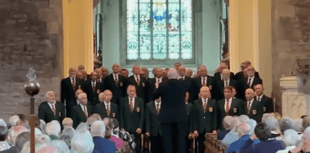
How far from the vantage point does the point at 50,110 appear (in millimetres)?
13023

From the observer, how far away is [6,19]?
52.5 feet

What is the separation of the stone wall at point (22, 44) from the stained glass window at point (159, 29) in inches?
451

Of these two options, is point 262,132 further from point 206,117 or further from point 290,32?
point 290,32

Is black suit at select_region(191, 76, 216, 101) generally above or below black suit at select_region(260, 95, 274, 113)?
above

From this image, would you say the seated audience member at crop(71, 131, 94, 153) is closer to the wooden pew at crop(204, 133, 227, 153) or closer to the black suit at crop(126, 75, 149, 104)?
the wooden pew at crop(204, 133, 227, 153)

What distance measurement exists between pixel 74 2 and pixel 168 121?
7.84 metres

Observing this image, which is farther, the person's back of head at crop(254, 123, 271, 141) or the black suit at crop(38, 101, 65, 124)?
the black suit at crop(38, 101, 65, 124)

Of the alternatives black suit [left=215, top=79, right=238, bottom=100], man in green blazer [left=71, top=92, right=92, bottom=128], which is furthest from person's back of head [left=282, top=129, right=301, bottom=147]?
black suit [left=215, top=79, right=238, bottom=100]

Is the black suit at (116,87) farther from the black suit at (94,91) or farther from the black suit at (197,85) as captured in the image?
the black suit at (197,85)

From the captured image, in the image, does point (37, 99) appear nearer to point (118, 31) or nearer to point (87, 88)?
point (87, 88)

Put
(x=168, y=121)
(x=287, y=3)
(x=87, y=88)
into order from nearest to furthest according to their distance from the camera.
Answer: (x=168, y=121) < (x=87, y=88) < (x=287, y=3)

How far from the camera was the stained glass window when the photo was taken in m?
27.5

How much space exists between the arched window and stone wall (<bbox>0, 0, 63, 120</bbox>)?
1132cm

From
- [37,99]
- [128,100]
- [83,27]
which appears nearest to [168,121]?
[128,100]
